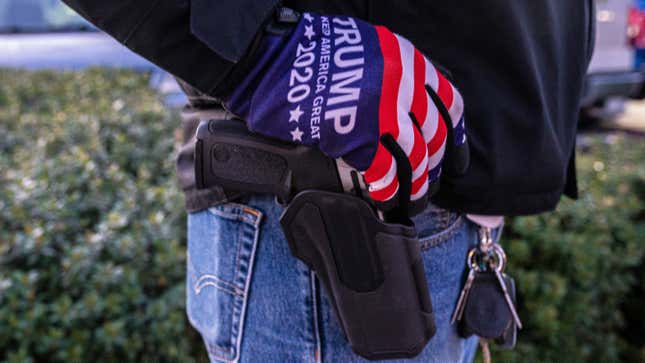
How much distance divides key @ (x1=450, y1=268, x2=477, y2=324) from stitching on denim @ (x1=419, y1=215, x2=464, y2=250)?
0.10 m

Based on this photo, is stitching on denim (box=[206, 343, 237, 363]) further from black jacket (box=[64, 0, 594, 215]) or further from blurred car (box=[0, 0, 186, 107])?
blurred car (box=[0, 0, 186, 107])

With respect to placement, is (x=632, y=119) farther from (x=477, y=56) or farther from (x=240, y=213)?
(x=240, y=213)

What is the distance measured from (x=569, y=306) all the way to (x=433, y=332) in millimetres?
1706

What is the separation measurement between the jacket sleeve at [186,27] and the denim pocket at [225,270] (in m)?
Result: 0.22

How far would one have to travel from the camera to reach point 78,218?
2143 mm

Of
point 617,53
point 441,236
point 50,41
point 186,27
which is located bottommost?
point 617,53

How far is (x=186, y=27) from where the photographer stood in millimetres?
747

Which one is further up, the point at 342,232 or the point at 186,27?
the point at 186,27

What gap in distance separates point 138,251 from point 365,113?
1.41 meters

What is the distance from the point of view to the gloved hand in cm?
73

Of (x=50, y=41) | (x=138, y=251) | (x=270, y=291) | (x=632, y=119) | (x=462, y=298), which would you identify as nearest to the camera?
(x=270, y=291)

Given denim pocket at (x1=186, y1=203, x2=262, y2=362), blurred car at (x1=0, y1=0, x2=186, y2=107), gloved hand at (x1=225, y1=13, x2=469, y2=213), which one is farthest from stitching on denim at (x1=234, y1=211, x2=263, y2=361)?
blurred car at (x1=0, y1=0, x2=186, y2=107)

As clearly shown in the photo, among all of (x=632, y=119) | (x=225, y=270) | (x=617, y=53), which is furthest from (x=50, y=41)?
(x=632, y=119)

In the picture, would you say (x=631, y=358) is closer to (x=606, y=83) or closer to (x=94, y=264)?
(x=94, y=264)
